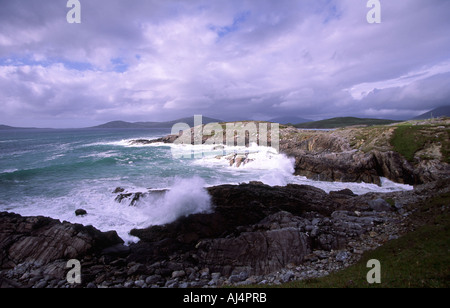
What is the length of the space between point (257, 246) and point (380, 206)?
45.5ft

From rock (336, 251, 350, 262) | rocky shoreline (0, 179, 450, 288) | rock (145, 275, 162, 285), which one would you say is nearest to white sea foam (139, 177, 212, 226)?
rocky shoreline (0, 179, 450, 288)

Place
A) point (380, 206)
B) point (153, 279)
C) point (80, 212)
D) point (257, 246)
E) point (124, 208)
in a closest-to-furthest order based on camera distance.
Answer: point (153, 279)
point (257, 246)
point (380, 206)
point (80, 212)
point (124, 208)

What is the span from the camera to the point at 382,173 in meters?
32.5

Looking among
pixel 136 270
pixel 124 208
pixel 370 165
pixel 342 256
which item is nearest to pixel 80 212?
pixel 124 208

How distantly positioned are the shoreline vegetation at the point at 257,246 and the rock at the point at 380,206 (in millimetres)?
79

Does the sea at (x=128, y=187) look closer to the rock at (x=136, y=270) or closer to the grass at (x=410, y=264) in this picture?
the rock at (x=136, y=270)

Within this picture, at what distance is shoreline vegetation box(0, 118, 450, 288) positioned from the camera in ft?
36.4

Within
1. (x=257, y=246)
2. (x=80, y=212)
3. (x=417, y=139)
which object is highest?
(x=417, y=139)

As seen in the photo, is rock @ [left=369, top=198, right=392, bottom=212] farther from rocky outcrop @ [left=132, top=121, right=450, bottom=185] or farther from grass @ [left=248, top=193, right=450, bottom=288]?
rocky outcrop @ [left=132, top=121, right=450, bottom=185]

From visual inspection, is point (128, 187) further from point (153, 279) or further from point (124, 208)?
point (153, 279)

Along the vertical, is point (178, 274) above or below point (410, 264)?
below

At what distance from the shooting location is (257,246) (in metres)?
14.5

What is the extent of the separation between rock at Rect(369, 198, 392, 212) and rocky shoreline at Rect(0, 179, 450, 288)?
0.26 feet
